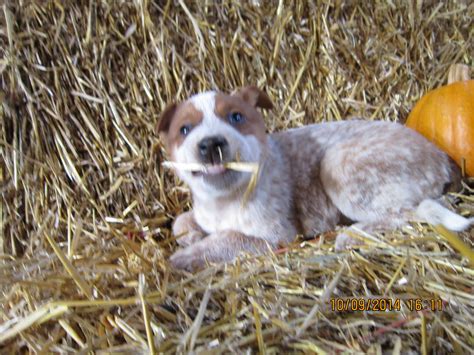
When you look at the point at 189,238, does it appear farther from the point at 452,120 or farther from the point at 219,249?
the point at 452,120

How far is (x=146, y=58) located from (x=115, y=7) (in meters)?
0.29

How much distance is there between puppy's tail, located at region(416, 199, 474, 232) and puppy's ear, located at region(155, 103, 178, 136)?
3.88 ft

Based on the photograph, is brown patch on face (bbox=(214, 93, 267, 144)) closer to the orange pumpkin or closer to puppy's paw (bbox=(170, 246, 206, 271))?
puppy's paw (bbox=(170, 246, 206, 271))

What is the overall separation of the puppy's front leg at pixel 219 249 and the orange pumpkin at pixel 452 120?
1.12 meters

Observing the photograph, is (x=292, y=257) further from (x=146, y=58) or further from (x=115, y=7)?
(x=115, y=7)

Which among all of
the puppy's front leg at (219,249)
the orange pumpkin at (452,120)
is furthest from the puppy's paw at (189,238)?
the orange pumpkin at (452,120)

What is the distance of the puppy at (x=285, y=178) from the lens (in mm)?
1755

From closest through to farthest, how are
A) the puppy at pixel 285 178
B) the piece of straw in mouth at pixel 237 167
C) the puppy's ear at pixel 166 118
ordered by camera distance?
the piece of straw in mouth at pixel 237 167 → the puppy at pixel 285 178 → the puppy's ear at pixel 166 118

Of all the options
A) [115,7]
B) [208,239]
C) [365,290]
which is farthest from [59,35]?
[365,290]

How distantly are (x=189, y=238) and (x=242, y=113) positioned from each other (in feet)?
2.24

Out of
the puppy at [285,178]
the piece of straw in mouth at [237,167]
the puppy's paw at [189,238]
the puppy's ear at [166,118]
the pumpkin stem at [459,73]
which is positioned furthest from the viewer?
the pumpkin stem at [459,73]

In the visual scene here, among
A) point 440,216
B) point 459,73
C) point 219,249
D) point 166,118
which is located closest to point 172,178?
point 166,118

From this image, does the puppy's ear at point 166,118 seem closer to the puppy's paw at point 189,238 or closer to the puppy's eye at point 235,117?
the puppy's eye at point 235,117
